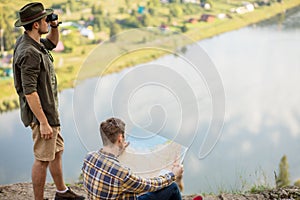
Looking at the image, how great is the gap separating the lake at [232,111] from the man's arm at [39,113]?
2.34ft

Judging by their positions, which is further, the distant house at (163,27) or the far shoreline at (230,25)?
the distant house at (163,27)

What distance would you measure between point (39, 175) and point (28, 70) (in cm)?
53

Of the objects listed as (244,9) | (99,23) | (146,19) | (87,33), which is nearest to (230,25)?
(244,9)

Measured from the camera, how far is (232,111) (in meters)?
4.16

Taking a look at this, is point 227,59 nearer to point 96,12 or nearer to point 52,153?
point 96,12

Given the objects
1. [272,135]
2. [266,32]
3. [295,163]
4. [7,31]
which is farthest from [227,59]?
[7,31]

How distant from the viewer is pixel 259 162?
403cm

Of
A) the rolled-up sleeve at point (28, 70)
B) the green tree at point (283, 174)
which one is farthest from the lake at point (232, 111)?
the rolled-up sleeve at point (28, 70)

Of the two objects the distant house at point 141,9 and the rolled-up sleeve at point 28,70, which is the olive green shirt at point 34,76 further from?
the distant house at point 141,9

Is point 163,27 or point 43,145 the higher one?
point 163,27

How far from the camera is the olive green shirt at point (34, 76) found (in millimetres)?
2113

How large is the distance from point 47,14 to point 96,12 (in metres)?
2.16

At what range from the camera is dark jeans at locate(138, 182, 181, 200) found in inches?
81.7

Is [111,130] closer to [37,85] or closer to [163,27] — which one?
[37,85]
